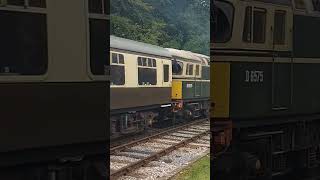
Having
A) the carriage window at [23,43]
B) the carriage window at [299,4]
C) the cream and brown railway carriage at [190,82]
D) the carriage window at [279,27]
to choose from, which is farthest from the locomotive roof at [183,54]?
the carriage window at [299,4]

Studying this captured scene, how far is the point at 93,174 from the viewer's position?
12.3 feet

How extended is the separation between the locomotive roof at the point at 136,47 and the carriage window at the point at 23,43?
1.90 feet

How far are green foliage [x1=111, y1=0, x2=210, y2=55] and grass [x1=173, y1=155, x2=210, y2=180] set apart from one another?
3.39ft

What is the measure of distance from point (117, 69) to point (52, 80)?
25.6 inches

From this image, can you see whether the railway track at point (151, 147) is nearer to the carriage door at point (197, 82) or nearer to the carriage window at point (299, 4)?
the carriage door at point (197, 82)

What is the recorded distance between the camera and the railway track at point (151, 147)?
3.86 m

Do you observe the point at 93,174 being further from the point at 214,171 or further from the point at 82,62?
the point at 214,171

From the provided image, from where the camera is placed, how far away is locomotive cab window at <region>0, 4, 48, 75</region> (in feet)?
10.8

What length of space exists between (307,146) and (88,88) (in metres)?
4.20

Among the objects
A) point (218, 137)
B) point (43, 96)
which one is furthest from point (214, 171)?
point (43, 96)

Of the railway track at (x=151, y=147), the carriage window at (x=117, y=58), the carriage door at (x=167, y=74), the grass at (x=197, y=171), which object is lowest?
the grass at (x=197, y=171)

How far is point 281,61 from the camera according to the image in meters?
6.26

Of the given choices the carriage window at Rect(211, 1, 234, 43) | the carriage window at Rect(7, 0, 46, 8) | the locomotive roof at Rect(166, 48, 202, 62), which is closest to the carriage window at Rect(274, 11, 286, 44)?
the carriage window at Rect(211, 1, 234, 43)

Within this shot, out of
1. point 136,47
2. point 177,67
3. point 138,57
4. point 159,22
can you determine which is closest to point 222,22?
point 177,67
